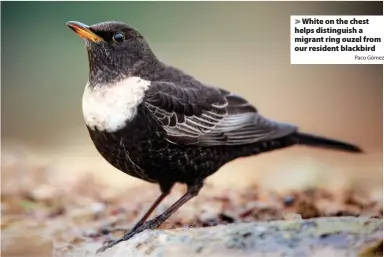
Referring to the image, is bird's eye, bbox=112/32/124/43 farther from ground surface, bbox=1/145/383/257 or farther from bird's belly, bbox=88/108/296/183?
ground surface, bbox=1/145/383/257

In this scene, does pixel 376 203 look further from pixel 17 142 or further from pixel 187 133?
pixel 17 142

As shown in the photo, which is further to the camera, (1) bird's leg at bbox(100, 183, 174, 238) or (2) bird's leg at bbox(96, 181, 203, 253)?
(1) bird's leg at bbox(100, 183, 174, 238)

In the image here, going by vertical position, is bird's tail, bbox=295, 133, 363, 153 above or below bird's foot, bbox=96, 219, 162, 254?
above

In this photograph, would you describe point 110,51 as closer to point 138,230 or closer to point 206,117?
point 206,117

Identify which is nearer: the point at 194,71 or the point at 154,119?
the point at 154,119

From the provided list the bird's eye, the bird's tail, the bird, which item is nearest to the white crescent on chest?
the bird

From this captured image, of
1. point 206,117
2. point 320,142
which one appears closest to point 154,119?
point 206,117

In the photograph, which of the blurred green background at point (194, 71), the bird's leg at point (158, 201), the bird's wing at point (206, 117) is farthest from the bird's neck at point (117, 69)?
the bird's leg at point (158, 201)
